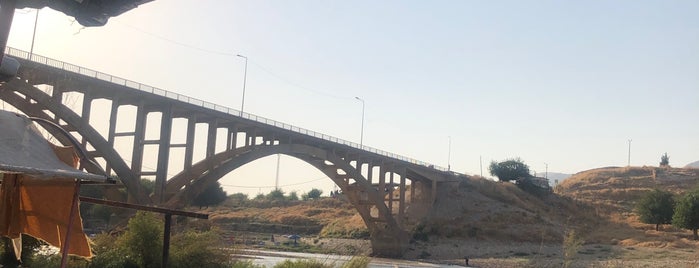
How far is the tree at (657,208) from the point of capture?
76.4 m

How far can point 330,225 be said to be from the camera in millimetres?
89625

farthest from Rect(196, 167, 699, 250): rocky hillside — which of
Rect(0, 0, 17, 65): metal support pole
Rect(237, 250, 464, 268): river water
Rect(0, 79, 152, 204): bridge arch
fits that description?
Rect(0, 0, 17, 65): metal support pole

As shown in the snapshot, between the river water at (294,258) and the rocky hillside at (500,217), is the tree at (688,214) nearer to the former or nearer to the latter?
the rocky hillside at (500,217)

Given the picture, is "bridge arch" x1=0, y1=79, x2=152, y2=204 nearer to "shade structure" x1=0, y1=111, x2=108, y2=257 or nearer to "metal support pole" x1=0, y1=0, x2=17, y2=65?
"shade structure" x1=0, y1=111, x2=108, y2=257

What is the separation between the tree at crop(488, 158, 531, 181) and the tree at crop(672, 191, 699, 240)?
104ft

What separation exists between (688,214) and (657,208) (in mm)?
9001

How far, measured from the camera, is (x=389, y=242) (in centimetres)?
7506

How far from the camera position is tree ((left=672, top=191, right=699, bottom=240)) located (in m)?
67.8

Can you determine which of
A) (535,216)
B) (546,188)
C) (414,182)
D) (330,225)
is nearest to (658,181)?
(546,188)

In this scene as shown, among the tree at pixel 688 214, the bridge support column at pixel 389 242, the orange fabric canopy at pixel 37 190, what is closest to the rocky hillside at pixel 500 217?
the tree at pixel 688 214

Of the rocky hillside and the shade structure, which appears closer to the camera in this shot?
the shade structure

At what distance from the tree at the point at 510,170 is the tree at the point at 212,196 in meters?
45.2

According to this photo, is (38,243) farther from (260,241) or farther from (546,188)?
(546,188)

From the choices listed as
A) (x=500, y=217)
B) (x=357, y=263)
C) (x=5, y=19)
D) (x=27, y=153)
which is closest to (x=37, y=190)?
(x=27, y=153)
